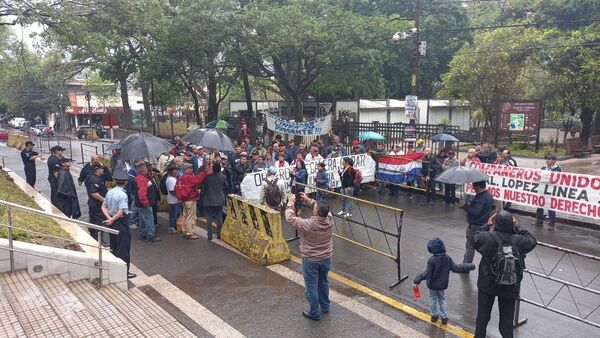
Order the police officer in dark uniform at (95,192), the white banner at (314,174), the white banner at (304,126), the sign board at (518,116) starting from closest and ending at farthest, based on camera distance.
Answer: the police officer in dark uniform at (95,192) → the white banner at (314,174) → the white banner at (304,126) → the sign board at (518,116)

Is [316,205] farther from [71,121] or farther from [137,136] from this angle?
[71,121]

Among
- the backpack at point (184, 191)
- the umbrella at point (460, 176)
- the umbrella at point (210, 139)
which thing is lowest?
the backpack at point (184, 191)

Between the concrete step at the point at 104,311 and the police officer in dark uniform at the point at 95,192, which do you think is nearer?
the concrete step at the point at 104,311

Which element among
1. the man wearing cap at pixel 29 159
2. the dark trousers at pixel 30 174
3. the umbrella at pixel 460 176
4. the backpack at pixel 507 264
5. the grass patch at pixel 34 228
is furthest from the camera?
the dark trousers at pixel 30 174

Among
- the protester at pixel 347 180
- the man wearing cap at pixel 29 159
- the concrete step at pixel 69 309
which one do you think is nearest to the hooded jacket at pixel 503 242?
the concrete step at pixel 69 309

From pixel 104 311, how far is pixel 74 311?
13.1 inches

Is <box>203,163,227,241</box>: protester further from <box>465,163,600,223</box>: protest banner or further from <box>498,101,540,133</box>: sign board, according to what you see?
<box>498,101,540,133</box>: sign board

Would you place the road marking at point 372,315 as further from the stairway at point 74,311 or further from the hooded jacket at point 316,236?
the stairway at point 74,311

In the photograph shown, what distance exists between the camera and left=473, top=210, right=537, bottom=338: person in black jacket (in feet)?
16.3

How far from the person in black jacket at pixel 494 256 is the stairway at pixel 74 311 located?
11.1ft

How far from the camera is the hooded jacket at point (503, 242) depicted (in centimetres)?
495

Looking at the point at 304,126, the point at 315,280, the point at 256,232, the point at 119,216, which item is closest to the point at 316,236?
the point at 315,280

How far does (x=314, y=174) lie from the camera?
1331 centimetres

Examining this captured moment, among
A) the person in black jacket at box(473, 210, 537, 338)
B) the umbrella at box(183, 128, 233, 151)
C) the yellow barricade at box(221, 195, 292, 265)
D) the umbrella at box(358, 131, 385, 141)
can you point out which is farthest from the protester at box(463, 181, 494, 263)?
the umbrella at box(358, 131, 385, 141)
